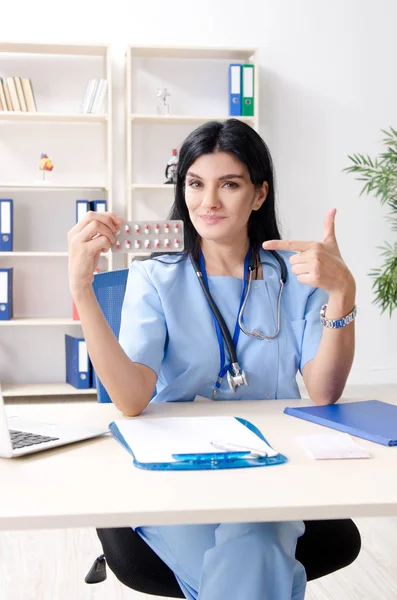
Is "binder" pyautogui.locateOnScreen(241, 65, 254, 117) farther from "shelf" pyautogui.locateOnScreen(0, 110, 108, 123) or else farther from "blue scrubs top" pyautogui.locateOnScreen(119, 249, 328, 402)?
"blue scrubs top" pyautogui.locateOnScreen(119, 249, 328, 402)

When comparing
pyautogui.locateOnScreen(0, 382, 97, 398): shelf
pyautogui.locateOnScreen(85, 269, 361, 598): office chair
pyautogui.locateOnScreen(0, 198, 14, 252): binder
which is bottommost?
pyautogui.locateOnScreen(0, 382, 97, 398): shelf

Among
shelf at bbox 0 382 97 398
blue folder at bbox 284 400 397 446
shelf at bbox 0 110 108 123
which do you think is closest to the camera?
blue folder at bbox 284 400 397 446

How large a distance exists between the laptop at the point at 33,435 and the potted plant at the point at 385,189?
3.44 m

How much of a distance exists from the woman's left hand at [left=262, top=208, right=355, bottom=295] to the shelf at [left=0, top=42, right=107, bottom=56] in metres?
3.22

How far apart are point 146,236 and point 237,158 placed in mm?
431

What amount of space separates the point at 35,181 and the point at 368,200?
205cm

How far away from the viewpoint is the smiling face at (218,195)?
1646mm

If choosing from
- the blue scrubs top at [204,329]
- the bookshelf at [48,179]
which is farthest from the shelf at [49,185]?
the blue scrubs top at [204,329]

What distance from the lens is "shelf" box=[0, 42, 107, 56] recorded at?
4262mm

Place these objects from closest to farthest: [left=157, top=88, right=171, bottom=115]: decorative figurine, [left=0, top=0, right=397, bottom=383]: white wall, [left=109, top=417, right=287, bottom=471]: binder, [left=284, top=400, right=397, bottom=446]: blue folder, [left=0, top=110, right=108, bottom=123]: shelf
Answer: [left=109, top=417, right=287, bottom=471]: binder, [left=284, top=400, right=397, bottom=446]: blue folder, [left=0, top=110, right=108, bottom=123]: shelf, [left=157, top=88, right=171, bottom=115]: decorative figurine, [left=0, top=0, right=397, bottom=383]: white wall

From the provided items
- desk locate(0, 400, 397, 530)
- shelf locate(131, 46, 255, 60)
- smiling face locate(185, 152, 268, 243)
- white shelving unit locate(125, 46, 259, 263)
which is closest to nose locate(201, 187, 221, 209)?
smiling face locate(185, 152, 268, 243)

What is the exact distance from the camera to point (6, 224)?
427 centimetres

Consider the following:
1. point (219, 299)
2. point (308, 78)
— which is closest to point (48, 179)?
point (308, 78)

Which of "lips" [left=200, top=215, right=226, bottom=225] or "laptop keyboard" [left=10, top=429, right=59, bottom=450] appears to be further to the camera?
"lips" [left=200, top=215, right=226, bottom=225]
